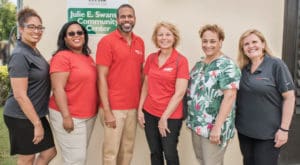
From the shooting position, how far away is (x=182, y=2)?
11.9 feet

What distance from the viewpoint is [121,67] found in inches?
117

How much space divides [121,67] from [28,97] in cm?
86

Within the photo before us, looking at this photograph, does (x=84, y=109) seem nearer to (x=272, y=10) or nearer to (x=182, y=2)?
(x=182, y=2)

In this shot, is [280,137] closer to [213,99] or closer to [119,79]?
[213,99]

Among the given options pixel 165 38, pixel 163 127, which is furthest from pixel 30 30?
pixel 163 127

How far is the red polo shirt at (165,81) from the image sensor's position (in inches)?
110

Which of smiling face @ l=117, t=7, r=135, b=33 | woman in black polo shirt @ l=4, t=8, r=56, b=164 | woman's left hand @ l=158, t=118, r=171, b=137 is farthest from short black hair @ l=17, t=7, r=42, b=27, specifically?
woman's left hand @ l=158, t=118, r=171, b=137

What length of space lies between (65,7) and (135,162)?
6.45 ft

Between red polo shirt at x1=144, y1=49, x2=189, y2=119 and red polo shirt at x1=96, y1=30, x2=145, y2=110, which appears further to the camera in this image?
red polo shirt at x1=96, y1=30, x2=145, y2=110

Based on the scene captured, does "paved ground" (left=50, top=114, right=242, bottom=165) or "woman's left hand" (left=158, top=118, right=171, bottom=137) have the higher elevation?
"woman's left hand" (left=158, top=118, right=171, bottom=137)

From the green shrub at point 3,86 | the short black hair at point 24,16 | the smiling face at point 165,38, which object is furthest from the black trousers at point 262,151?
the green shrub at point 3,86

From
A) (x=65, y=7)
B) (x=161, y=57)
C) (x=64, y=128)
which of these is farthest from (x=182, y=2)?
(x=64, y=128)

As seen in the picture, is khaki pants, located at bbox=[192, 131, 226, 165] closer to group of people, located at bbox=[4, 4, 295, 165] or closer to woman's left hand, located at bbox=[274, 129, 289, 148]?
group of people, located at bbox=[4, 4, 295, 165]

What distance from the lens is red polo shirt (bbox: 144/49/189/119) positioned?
9.14 ft
